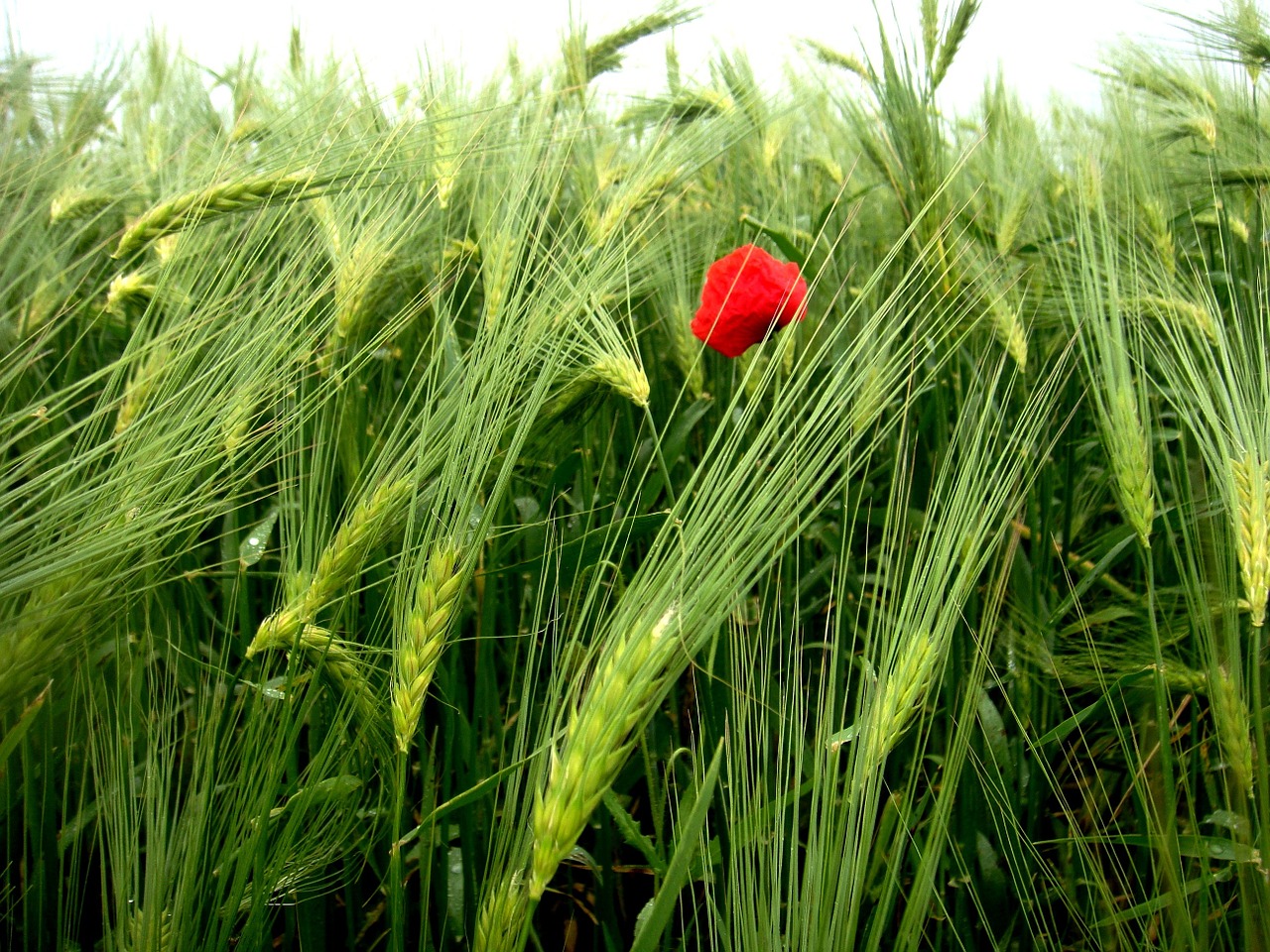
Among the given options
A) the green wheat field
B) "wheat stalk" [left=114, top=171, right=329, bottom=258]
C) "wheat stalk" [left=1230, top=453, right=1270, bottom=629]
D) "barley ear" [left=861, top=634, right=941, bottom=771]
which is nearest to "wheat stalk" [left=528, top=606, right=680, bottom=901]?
the green wheat field

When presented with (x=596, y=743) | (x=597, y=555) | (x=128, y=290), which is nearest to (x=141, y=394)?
(x=128, y=290)

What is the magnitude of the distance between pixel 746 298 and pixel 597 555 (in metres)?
0.25

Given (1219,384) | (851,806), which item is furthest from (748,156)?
(851,806)

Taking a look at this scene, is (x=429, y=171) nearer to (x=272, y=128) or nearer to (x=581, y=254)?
(x=272, y=128)

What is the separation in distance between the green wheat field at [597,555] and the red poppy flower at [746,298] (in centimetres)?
5

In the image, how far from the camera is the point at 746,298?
2.58ft

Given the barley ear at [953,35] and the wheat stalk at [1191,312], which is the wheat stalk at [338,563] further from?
the barley ear at [953,35]

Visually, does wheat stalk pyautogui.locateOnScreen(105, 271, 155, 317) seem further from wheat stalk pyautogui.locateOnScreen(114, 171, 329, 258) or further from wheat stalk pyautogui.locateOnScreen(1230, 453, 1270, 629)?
wheat stalk pyautogui.locateOnScreen(1230, 453, 1270, 629)

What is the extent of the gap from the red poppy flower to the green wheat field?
5cm

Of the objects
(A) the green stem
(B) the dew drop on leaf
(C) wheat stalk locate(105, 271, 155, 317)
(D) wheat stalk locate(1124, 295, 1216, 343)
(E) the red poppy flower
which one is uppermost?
(C) wheat stalk locate(105, 271, 155, 317)

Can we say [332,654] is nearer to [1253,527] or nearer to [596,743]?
[596,743]

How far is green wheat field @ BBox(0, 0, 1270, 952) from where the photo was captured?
1.58 feet

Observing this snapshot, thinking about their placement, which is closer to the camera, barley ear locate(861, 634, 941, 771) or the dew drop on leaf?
barley ear locate(861, 634, 941, 771)

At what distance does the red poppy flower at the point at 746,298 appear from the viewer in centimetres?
79
